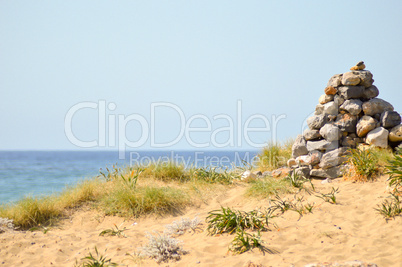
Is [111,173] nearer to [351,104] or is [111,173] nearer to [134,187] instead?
[134,187]

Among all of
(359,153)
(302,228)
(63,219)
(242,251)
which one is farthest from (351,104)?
(63,219)

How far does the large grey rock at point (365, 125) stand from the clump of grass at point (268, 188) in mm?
2402

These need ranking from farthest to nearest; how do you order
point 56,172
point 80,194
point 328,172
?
point 56,172 → point 328,172 → point 80,194

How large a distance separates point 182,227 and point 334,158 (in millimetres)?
4162

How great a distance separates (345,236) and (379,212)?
3.48 feet

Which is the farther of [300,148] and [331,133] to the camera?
[300,148]

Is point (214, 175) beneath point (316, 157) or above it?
beneath

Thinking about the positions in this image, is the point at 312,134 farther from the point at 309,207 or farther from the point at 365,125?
the point at 309,207

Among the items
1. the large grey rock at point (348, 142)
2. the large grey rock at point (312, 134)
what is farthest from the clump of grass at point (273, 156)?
the large grey rock at point (348, 142)

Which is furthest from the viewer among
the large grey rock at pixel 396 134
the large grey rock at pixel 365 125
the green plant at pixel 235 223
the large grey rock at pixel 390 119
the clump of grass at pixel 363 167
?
the large grey rock at pixel 365 125

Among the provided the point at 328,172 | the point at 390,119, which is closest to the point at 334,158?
the point at 328,172

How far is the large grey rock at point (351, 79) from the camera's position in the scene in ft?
24.9

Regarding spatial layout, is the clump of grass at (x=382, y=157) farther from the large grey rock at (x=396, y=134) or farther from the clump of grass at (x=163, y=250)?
the clump of grass at (x=163, y=250)

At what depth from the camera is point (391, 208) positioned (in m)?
4.89
